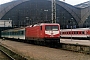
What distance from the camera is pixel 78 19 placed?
168375 millimetres

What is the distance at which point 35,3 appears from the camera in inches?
6329

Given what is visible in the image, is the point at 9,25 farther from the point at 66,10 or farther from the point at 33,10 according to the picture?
the point at 66,10

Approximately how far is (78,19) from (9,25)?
61092 mm

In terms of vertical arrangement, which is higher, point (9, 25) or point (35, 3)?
point (35, 3)

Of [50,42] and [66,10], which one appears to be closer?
[50,42]

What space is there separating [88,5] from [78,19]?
12.7 metres

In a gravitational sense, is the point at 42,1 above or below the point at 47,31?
above

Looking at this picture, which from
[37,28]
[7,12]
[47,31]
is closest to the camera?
[47,31]

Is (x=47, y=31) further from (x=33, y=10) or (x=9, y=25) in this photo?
(x=33, y=10)

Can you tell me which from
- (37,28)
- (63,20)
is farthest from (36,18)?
(37,28)

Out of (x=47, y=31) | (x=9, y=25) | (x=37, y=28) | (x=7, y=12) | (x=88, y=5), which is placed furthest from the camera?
(x=88, y=5)

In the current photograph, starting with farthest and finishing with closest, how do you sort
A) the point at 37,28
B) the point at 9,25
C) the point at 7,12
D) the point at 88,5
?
the point at 88,5 → the point at 7,12 → the point at 9,25 → the point at 37,28

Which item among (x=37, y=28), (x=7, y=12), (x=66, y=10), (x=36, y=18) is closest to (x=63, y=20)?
(x=66, y=10)

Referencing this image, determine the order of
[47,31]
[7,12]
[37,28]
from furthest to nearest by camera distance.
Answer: [7,12] < [37,28] < [47,31]
